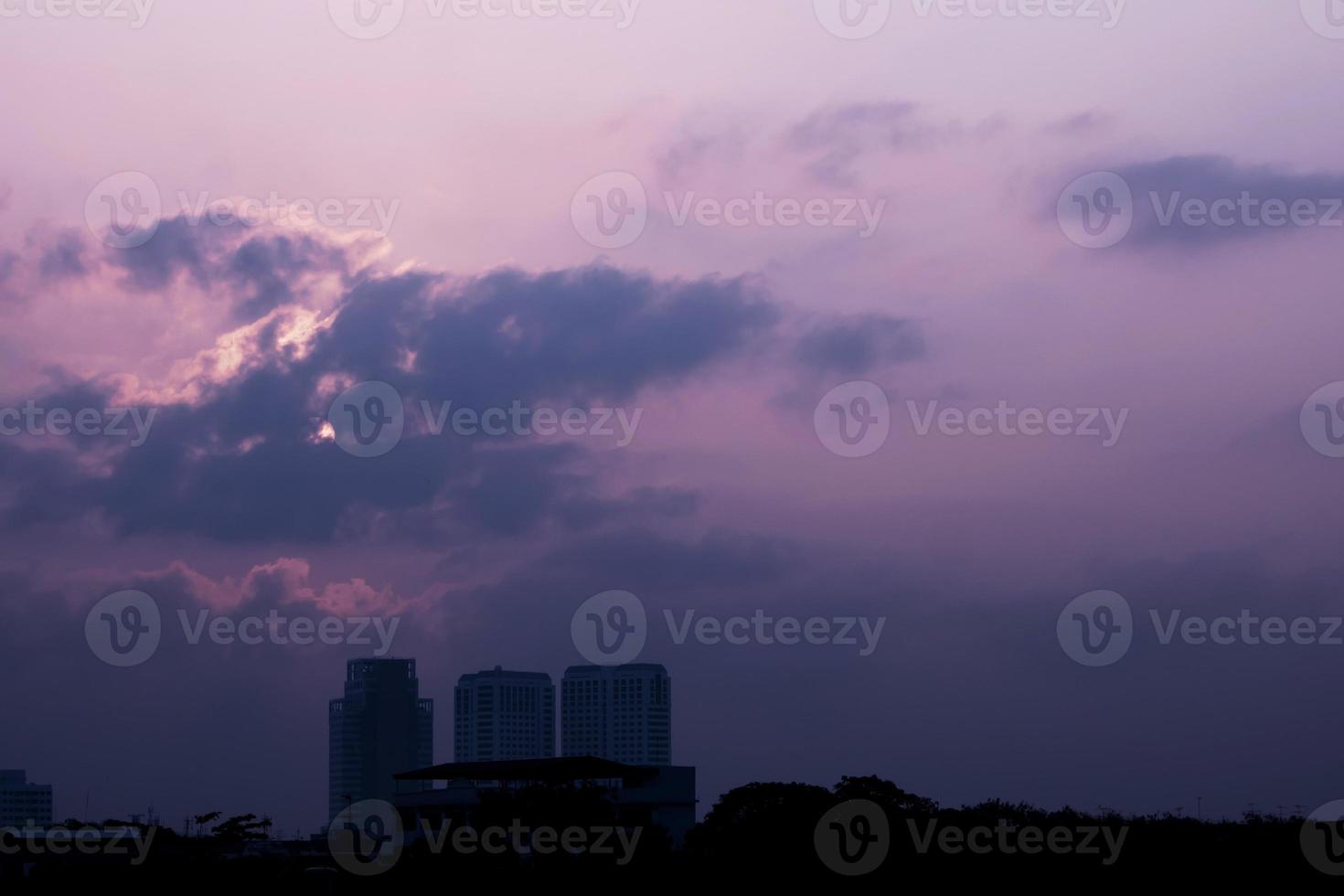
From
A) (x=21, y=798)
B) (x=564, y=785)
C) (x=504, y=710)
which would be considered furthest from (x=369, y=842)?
(x=504, y=710)

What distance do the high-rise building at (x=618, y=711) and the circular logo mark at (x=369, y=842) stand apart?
6558 cm

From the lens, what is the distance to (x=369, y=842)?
5088cm

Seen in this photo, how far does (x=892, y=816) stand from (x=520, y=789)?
2601cm

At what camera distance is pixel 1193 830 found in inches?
1326

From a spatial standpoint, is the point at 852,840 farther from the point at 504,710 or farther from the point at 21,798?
the point at 504,710

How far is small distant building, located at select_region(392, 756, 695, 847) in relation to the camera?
6462 cm

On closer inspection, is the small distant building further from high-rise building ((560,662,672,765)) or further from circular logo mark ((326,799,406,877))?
high-rise building ((560,662,672,765))

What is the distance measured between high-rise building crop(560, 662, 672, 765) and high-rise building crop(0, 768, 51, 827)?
173 ft

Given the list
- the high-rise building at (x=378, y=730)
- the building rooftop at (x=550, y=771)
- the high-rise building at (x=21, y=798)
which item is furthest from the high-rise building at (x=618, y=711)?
the building rooftop at (x=550, y=771)

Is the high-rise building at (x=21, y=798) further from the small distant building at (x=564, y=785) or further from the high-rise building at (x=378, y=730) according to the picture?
the small distant building at (x=564, y=785)

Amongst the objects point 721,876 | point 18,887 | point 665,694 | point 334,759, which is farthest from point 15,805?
point 721,876

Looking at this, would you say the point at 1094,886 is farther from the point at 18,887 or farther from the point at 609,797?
the point at 609,797

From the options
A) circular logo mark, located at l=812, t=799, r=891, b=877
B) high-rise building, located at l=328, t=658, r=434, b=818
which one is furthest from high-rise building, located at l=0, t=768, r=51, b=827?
circular logo mark, located at l=812, t=799, r=891, b=877

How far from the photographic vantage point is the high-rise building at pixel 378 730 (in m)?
177
